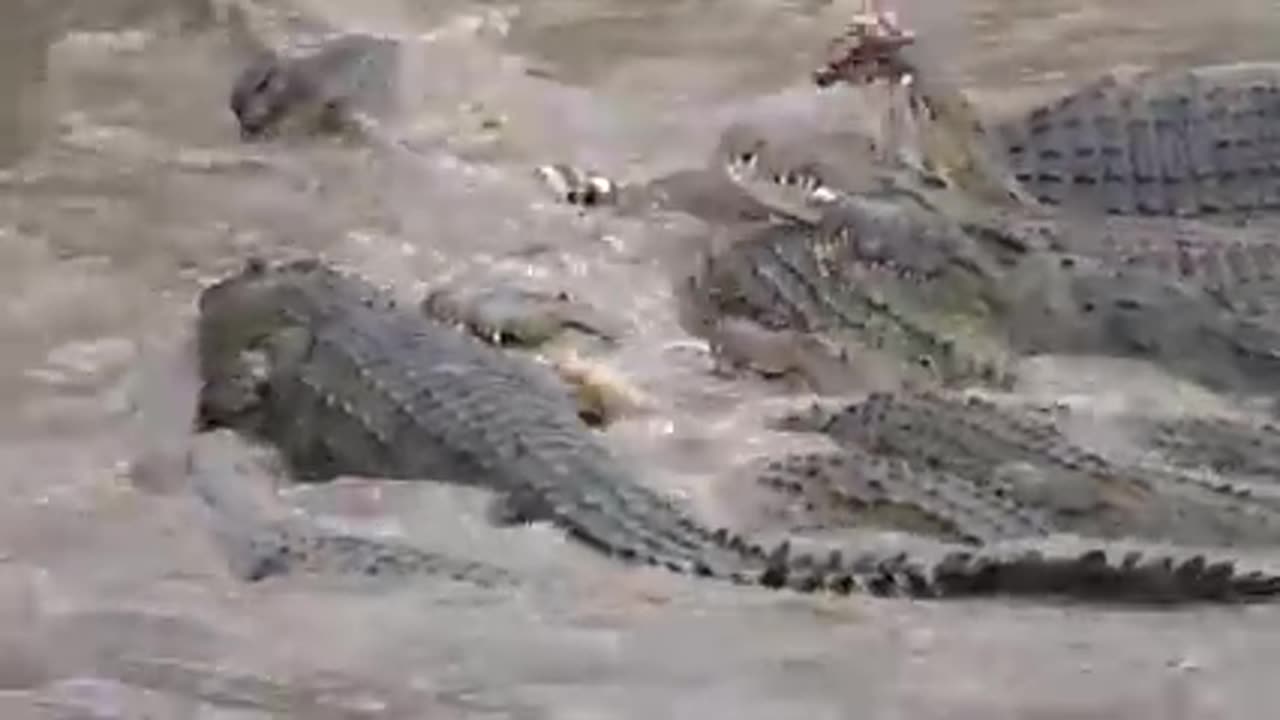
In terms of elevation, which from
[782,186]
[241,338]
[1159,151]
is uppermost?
[1159,151]

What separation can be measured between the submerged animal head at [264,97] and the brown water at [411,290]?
0.18 ft

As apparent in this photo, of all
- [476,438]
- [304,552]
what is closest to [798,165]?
[476,438]

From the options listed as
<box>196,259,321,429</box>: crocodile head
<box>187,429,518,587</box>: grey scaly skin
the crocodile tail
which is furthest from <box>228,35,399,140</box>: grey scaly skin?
the crocodile tail

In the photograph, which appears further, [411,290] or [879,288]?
[411,290]

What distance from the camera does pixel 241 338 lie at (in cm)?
371

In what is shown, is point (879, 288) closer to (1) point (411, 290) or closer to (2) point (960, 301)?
(2) point (960, 301)

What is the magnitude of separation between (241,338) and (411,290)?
0.32m

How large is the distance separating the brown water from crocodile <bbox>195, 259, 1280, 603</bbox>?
55 mm

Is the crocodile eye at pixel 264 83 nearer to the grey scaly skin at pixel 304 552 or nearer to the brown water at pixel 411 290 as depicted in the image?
the brown water at pixel 411 290

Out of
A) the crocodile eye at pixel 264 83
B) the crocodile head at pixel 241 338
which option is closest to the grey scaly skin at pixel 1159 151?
the crocodile head at pixel 241 338

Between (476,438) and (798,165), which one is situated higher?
(798,165)

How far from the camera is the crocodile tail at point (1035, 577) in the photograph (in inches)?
103

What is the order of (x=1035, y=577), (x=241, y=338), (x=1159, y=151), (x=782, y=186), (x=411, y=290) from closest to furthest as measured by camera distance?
(x=1035, y=577)
(x=241, y=338)
(x=411, y=290)
(x=1159, y=151)
(x=782, y=186)

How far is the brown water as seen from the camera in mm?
2457
